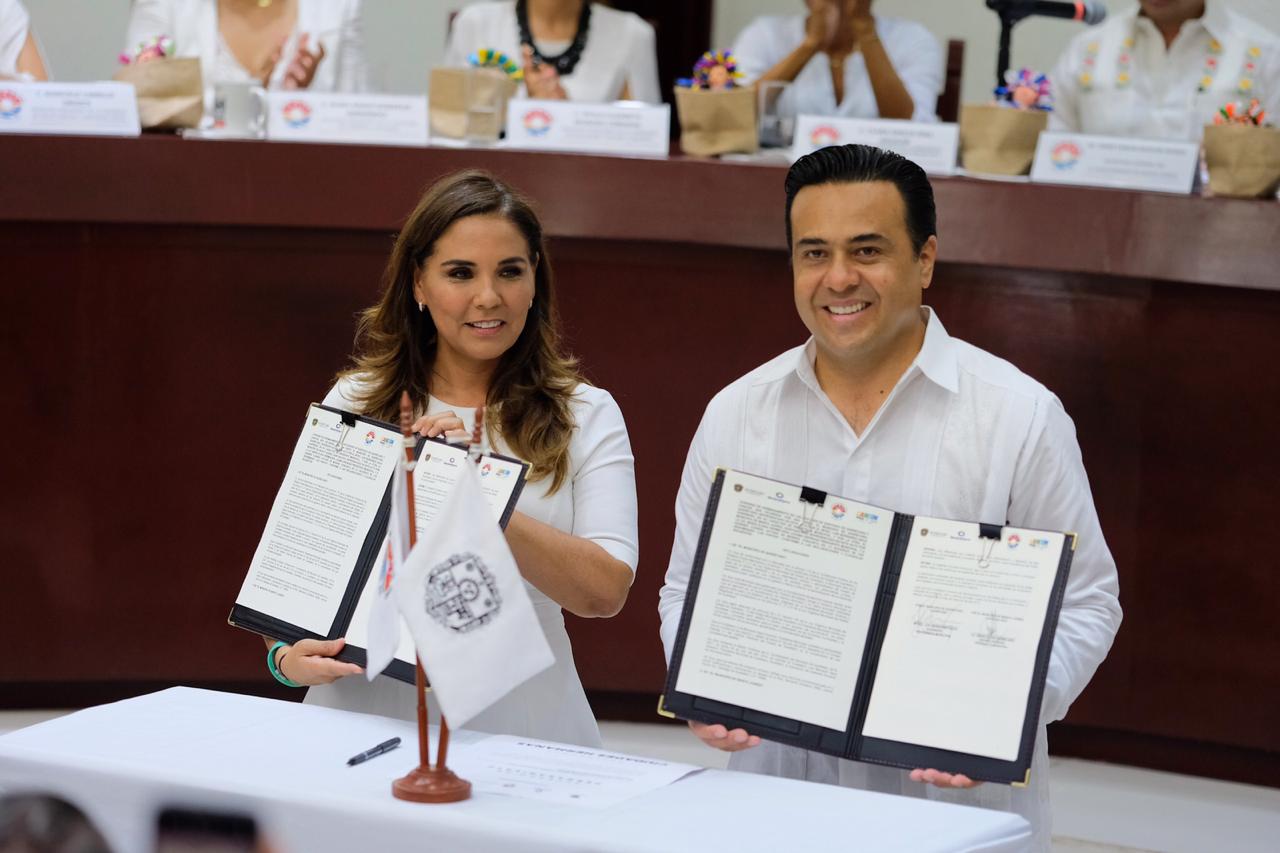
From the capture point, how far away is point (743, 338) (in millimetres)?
3166

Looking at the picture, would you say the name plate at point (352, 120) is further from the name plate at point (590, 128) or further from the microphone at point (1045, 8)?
the microphone at point (1045, 8)

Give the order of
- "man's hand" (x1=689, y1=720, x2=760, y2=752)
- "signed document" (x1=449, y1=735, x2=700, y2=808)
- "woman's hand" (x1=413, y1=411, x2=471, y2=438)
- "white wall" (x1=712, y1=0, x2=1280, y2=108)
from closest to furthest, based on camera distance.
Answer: "signed document" (x1=449, y1=735, x2=700, y2=808) → "man's hand" (x1=689, y1=720, x2=760, y2=752) → "woman's hand" (x1=413, y1=411, x2=471, y2=438) → "white wall" (x1=712, y1=0, x2=1280, y2=108)

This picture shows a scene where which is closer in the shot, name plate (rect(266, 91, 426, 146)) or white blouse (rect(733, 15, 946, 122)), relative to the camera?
name plate (rect(266, 91, 426, 146))

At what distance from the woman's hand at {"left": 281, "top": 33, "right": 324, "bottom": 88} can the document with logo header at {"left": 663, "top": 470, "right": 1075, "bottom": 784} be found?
1993 millimetres

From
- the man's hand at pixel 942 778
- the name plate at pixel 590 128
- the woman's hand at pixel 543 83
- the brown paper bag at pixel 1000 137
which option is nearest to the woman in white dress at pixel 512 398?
the man's hand at pixel 942 778

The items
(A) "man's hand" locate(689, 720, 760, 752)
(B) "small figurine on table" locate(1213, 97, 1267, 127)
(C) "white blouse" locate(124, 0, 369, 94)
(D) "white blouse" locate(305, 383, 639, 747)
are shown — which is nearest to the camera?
(A) "man's hand" locate(689, 720, 760, 752)

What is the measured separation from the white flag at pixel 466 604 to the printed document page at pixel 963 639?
1.27 feet

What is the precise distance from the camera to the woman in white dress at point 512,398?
1.89 metres

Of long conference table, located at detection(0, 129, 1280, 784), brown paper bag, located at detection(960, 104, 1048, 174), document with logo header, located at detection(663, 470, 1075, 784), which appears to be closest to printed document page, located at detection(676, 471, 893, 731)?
document with logo header, located at detection(663, 470, 1075, 784)

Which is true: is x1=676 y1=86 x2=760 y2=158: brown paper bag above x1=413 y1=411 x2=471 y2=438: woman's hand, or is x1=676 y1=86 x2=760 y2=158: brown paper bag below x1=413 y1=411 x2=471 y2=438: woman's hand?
above

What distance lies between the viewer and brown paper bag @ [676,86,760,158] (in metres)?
3.09

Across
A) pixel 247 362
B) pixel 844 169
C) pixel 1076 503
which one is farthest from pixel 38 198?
pixel 1076 503

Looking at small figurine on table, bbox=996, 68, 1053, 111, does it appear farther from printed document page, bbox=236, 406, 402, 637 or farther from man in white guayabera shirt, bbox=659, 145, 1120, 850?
printed document page, bbox=236, 406, 402, 637

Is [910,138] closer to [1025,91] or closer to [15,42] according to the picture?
[1025,91]
